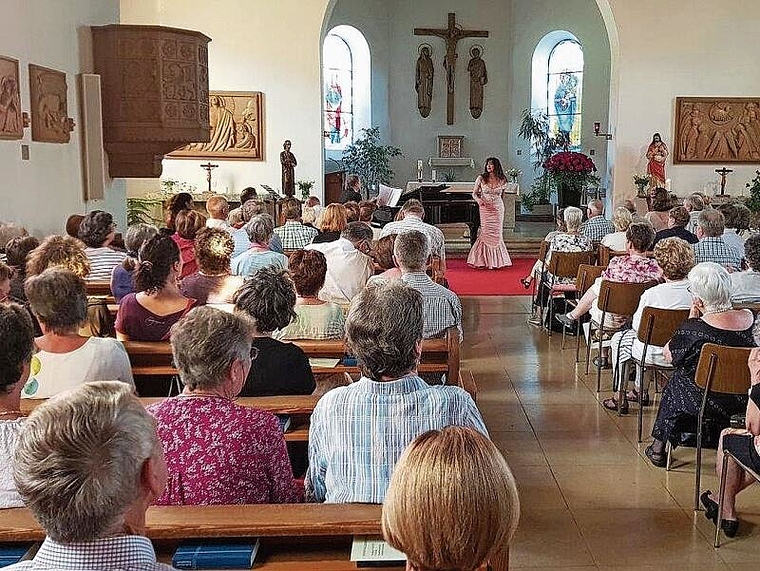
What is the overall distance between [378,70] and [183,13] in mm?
6319

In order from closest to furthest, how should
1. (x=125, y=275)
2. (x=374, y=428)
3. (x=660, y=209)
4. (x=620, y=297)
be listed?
(x=374, y=428), (x=125, y=275), (x=620, y=297), (x=660, y=209)

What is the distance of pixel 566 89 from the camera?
19.2 m

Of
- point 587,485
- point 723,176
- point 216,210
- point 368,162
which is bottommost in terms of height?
point 587,485

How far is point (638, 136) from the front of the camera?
1373 cm

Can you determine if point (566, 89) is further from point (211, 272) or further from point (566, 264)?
point (211, 272)

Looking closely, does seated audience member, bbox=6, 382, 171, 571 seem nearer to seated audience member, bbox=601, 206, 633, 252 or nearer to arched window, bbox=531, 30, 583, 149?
seated audience member, bbox=601, 206, 633, 252

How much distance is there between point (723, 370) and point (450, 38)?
634 inches

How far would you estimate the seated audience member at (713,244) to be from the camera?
7.00m

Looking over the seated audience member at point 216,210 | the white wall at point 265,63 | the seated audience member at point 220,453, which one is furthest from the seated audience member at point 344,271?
the white wall at point 265,63

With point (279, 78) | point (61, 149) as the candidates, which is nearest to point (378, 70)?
point (279, 78)

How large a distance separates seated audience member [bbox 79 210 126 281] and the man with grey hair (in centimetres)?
214

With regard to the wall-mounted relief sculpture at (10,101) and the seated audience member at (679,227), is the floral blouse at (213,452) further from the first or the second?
the seated audience member at (679,227)

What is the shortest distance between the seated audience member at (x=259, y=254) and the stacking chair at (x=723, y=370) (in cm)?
300

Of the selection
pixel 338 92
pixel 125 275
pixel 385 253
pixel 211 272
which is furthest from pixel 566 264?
pixel 338 92
